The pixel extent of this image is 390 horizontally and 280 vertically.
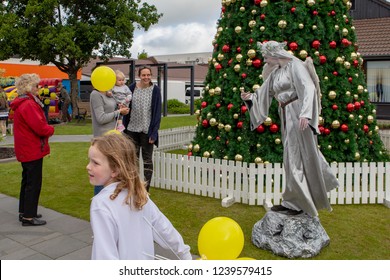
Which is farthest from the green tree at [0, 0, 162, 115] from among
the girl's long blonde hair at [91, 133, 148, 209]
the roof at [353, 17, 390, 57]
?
the girl's long blonde hair at [91, 133, 148, 209]

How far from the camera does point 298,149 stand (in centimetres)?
439

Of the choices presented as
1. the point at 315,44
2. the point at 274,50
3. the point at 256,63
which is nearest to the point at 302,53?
the point at 315,44

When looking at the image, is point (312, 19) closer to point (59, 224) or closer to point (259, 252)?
point (259, 252)

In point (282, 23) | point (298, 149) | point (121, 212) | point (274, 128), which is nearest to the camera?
point (121, 212)

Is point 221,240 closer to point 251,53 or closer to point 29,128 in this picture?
point 29,128

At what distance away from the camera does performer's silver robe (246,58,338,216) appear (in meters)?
4.27

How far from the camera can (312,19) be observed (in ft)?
23.3

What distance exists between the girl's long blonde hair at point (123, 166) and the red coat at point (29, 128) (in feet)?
10.2

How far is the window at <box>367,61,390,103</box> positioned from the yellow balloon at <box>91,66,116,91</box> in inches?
705

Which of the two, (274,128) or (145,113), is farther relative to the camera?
(274,128)

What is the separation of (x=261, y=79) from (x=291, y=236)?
342 cm

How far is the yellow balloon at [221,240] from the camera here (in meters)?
2.31

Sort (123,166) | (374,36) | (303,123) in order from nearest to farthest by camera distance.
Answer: (123,166)
(303,123)
(374,36)

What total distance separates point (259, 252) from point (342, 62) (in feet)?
14.4
